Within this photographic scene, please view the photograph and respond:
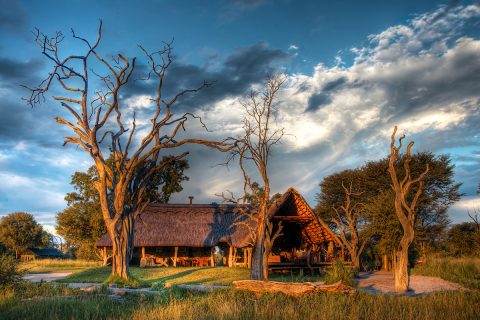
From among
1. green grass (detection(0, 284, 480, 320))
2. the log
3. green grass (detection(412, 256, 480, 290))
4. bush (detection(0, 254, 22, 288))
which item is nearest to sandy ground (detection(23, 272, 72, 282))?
bush (detection(0, 254, 22, 288))

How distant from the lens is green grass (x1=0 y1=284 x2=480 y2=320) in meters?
9.20

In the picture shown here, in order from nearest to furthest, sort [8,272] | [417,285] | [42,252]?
[8,272] < [417,285] < [42,252]

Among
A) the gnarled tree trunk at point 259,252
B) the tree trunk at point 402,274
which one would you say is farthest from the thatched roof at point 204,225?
the tree trunk at point 402,274

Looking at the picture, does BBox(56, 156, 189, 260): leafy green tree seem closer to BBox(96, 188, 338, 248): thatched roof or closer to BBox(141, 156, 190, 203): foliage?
BBox(141, 156, 190, 203): foliage

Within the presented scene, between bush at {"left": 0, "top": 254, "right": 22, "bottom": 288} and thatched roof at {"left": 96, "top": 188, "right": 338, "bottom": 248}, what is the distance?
41.3 feet

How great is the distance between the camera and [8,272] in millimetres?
13367

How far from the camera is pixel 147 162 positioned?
19.9m

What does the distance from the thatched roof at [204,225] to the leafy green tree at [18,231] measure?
31857 mm

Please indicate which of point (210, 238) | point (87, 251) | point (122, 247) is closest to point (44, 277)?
point (122, 247)

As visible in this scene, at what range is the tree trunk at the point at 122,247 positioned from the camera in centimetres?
1812

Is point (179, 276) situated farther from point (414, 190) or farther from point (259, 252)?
point (414, 190)

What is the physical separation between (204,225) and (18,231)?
3603cm

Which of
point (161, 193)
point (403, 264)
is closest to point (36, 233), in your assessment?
point (161, 193)

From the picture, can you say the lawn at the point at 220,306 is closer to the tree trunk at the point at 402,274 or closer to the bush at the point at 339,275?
the tree trunk at the point at 402,274
